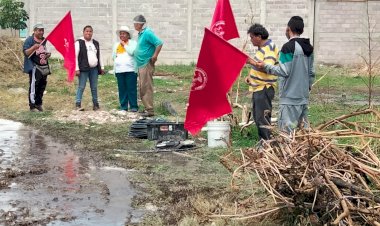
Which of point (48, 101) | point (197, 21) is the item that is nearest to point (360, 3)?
point (197, 21)

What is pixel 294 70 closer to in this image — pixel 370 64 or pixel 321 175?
pixel 370 64

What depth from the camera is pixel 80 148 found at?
10.0 m

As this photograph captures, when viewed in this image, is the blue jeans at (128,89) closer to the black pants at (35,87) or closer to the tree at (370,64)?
the black pants at (35,87)

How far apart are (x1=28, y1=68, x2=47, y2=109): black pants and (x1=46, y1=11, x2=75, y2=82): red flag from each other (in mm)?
589

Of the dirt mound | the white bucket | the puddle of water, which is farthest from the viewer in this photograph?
the dirt mound

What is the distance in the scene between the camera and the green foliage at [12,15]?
2222cm

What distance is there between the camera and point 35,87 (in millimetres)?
13266

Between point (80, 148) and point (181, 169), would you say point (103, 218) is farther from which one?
point (80, 148)

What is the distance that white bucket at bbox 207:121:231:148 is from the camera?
379 inches

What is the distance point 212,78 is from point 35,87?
6.18 metres

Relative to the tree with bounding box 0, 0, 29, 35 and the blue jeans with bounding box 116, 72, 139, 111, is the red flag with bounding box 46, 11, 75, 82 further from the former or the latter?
the tree with bounding box 0, 0, 29, 35

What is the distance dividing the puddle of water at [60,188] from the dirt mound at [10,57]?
31.5ft

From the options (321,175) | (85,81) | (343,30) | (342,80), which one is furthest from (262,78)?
(343,30)

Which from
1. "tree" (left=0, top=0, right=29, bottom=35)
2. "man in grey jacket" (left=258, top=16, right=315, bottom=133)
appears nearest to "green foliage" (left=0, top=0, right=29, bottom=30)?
"tree" (left=0, top=0, right=29, bottom=35)
